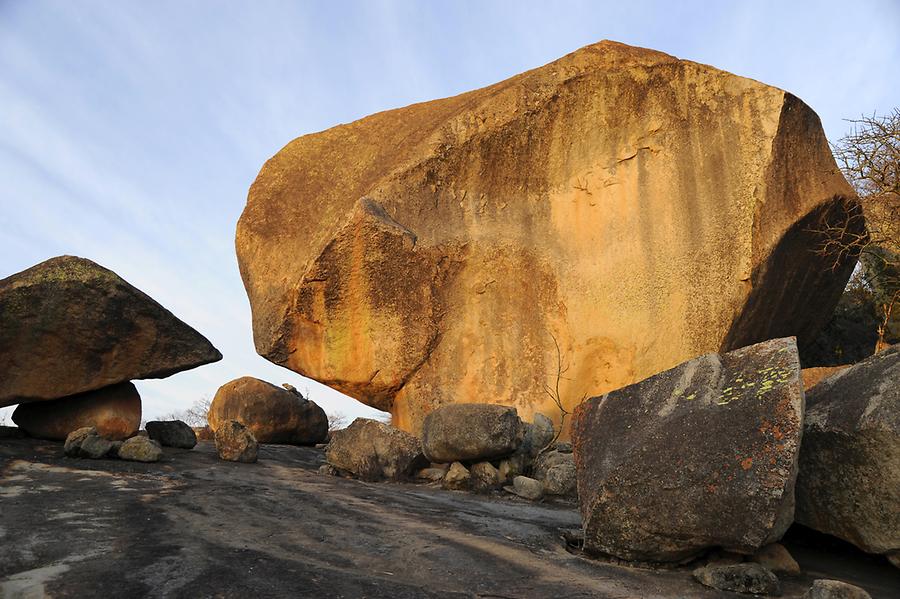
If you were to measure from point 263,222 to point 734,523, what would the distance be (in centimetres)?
1093

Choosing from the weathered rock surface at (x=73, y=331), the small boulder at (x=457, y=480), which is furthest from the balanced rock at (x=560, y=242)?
the small boulder at (x=457, y=480)

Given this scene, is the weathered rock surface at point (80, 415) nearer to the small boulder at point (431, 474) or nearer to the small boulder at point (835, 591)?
the small boulder at point (431, 474)

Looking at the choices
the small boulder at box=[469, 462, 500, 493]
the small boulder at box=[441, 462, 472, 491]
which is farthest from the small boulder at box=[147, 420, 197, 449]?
the small boulder at box=[469, 462, 500, 493]

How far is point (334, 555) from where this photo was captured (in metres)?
4.65

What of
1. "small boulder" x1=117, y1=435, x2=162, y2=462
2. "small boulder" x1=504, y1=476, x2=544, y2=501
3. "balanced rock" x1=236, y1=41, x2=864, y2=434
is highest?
"balanced rock" x1=236, y1=41, x2=864, y2=434

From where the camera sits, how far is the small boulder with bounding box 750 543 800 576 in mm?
4680

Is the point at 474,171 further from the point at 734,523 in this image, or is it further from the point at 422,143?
the point at 734,523

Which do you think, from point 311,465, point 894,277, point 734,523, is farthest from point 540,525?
point 894,277

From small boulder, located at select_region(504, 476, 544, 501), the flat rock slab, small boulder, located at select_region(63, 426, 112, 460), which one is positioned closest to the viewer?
the flat rock slab

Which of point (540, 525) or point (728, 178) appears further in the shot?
point (728, 178)

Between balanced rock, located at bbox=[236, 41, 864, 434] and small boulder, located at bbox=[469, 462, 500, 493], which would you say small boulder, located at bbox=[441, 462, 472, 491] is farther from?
balanced rock, located at bbox=[236, 41, 864, 434]

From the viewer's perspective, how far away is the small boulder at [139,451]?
8984 millimetres

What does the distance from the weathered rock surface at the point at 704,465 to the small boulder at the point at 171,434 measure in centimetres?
738

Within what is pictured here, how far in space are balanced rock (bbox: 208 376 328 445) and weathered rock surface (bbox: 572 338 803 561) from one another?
9357mm
